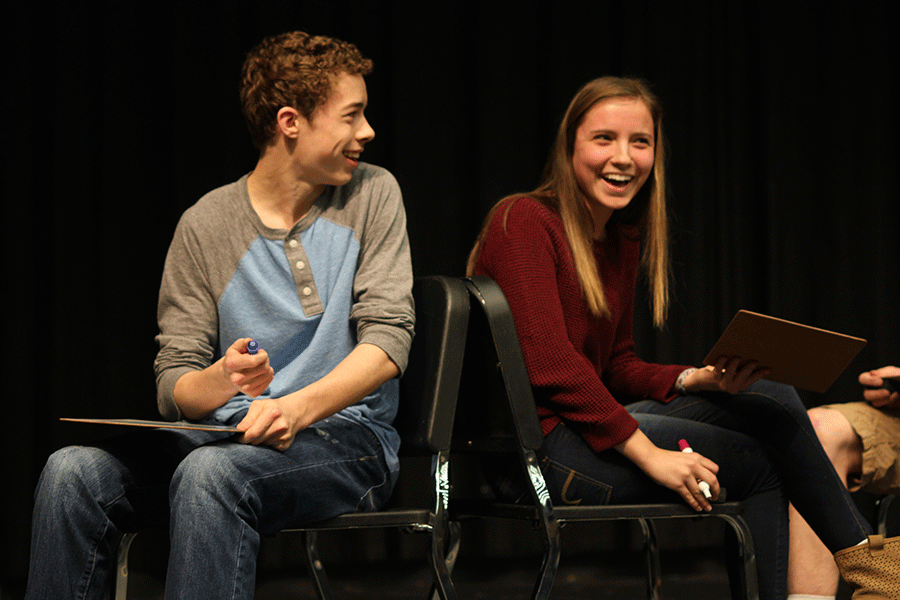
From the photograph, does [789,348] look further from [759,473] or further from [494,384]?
[494,384]

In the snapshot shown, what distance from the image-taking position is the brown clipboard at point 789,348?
1.24m

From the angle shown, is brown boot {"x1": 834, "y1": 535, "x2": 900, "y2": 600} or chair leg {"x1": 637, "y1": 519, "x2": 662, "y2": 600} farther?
chair leg {"x1": 637, "y1": 519, "x2": 662, "y2": 600}

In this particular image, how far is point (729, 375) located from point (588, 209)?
0.41 metres

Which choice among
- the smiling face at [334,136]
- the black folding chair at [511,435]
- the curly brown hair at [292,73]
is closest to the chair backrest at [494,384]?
the black folding chair at [511,435]

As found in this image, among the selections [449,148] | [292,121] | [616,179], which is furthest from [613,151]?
[449,148]

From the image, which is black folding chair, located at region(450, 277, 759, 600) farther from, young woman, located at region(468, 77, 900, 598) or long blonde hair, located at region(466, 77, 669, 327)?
long blonde hair, located at region(466, 77, 669, 327)

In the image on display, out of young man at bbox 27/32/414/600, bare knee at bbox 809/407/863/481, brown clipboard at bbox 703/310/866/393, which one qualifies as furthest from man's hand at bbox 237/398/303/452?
bare knee at bbox 809/407/863/481

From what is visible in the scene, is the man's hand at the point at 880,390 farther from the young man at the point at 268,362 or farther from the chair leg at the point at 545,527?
the young man at the point at 268,362

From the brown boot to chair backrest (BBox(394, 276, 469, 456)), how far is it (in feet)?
2.26

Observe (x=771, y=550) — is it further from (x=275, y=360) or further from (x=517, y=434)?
(x=275, y=360)

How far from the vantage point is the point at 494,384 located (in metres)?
1.32

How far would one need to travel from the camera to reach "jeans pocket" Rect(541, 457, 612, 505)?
4.22 feet

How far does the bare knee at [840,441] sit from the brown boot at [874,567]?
1.52 feet

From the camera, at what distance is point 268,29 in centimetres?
261
